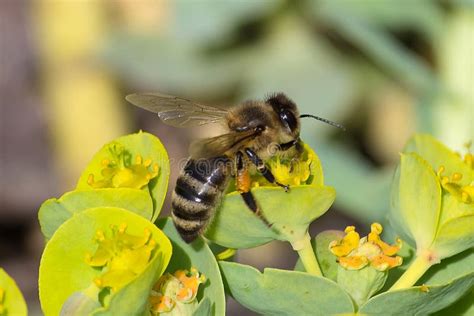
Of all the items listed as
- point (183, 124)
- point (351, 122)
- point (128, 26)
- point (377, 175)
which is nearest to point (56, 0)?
point (128, 26)

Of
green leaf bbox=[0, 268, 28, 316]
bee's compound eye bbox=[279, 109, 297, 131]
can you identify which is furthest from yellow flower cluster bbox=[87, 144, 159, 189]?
bee's compound eye bbox=[279, 109, 297, 131]

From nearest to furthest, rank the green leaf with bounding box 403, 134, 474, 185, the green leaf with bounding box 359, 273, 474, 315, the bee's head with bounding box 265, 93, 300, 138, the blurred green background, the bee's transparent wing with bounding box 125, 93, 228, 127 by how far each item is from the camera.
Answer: the green leaf with bounding box 359, 273, 474, 315
the green leaf with bounding box 403, 134, 474, 185
the bee's head with bounding box 265, 93, 300, 138
the bee's transparent wing with bounding box 125, 93, 228, 127
the blurred green background

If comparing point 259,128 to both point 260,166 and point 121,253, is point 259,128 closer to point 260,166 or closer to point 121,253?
point 260,166

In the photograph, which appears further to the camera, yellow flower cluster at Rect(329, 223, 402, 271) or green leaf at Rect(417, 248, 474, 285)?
green leaf at Rect(417, 248, 474, 285)

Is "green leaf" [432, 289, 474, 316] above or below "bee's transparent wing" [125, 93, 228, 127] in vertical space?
below

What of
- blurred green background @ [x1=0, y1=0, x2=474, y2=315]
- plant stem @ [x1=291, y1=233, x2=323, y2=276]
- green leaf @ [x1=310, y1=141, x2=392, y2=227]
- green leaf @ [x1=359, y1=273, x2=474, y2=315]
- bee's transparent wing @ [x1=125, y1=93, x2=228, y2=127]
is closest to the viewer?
green leaf @ [x1=359, y1=273, x2=474, y2=315]

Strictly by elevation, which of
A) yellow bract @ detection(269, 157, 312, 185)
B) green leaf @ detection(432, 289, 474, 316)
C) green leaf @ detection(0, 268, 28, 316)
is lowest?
green leaf @ detection(0, 268, 28, 316)

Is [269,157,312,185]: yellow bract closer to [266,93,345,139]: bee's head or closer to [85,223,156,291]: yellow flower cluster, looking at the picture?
[266,93,345,139]: bee's head

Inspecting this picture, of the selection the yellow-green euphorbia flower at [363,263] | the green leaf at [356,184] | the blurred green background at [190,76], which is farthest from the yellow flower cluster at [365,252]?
the blurred green background at [190,76]
